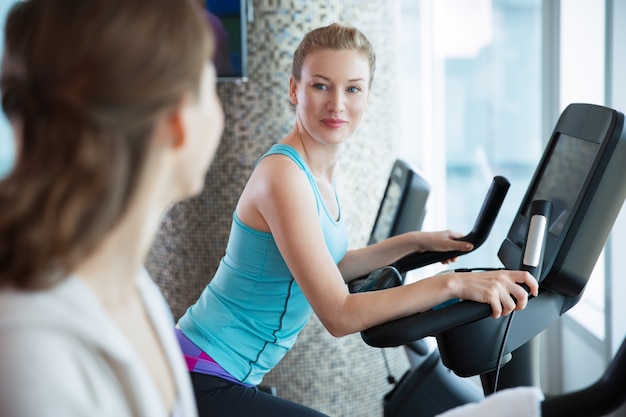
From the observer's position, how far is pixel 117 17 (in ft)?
2.66

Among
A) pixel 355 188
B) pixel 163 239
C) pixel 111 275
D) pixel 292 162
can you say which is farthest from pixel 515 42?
pixel 111 275

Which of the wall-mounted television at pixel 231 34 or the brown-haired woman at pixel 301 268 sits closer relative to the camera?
the brown-haired woman at pixel 301 268

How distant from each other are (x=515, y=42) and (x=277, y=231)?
13.2 ft

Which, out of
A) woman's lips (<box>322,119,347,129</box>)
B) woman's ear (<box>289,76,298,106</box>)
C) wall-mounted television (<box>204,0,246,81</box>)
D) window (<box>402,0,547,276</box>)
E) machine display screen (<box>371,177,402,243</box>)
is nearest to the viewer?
woman's lips (<box>322,119,347,129</box>)

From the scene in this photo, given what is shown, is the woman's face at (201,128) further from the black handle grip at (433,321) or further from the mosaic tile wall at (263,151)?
the mosaic tile wall at (263,151)

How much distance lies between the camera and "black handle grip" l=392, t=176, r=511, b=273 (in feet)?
5.66

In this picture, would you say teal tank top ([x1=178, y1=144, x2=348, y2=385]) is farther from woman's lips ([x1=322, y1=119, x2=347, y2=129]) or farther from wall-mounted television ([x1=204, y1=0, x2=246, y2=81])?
wall-mounted television ([x1=204, y1=0, x2=246, y2=81])

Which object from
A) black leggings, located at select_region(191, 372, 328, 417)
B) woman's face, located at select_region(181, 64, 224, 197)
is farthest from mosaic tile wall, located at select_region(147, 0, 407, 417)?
woman's face, located at select_region(181, 64, 224, 197)

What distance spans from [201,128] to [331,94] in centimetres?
97

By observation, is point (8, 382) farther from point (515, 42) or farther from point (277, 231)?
point (515, 42)

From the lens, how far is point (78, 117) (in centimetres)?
79

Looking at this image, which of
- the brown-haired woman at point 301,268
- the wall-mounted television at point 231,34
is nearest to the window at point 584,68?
the wall-mounted television at point 231,34

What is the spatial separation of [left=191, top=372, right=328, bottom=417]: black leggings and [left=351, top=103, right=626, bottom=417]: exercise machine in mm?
260

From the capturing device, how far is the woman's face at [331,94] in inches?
73.2
